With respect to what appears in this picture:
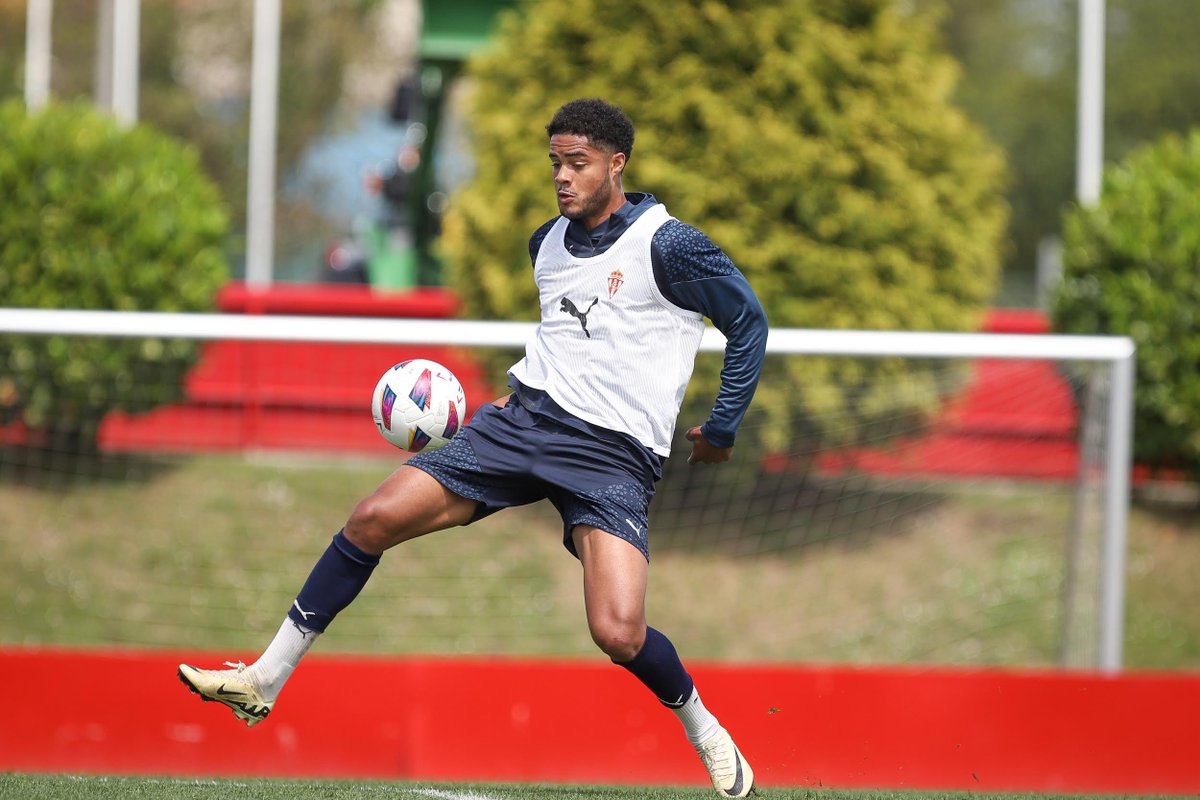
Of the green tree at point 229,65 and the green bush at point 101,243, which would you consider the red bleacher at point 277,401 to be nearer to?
the green bush at point 101,243

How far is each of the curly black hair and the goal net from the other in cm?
476

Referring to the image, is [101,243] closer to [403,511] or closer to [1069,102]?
[403,511]

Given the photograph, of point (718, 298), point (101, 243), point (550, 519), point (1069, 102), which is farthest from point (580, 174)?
point (1069, 102)

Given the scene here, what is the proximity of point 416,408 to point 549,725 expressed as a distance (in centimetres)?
220

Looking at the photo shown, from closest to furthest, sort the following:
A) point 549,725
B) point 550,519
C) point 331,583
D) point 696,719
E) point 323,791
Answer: point 331,583, point 696,719, point 323,791, point 549,725, point 550,519

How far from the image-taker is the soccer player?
180 inches

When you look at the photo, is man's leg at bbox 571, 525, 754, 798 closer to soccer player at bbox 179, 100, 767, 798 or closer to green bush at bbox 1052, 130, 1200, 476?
soccer player at bbox 179, 100, 767, 798

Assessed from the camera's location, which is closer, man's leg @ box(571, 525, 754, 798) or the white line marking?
man's leg @ box(571, 525, 754, 798)

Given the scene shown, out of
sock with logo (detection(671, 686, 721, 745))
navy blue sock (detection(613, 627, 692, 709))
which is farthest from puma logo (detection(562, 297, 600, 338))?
sock with logo (detection(671, 686, 721, 745))

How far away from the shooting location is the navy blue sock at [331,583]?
471cm

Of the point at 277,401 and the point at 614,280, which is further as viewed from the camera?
the point at 277,401

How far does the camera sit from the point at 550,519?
9.85 m

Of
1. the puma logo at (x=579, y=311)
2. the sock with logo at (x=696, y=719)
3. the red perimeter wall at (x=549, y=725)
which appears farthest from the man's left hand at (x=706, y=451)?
the red perimeter wall at (x=549, y=725)

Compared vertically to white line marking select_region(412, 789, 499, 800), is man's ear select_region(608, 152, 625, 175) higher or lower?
higher
